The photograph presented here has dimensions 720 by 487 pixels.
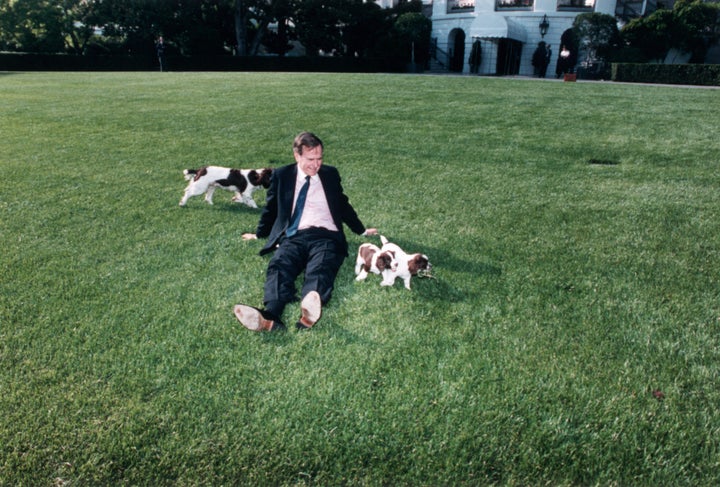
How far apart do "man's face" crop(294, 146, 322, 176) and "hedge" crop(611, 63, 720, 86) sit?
33.4 metres

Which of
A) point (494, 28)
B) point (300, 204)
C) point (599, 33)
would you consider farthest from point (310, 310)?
point (599, 33)

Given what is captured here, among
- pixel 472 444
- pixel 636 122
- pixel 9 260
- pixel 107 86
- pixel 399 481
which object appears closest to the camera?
pixel 399 481

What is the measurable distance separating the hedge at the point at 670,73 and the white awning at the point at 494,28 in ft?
37.8

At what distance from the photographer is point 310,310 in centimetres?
366

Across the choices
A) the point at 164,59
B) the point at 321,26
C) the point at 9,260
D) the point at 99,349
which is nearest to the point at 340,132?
the point at 9,260

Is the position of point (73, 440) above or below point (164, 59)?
below

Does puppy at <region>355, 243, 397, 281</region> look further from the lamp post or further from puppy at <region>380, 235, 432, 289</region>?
the lamp post

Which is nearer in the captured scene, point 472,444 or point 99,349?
point 472,444

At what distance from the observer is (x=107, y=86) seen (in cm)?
1983

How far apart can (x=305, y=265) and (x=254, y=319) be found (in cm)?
104

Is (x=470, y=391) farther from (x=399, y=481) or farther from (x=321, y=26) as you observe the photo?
(x=321, y=26)

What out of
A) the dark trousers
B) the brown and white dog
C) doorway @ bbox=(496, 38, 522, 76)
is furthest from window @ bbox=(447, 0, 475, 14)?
the dark trousers

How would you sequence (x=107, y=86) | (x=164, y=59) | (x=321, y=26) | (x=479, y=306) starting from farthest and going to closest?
(x=321, y=26)
(x=164, y=59)
(x=107, y=86)
(x=479, y=306)

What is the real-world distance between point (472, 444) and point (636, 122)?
13386mm
